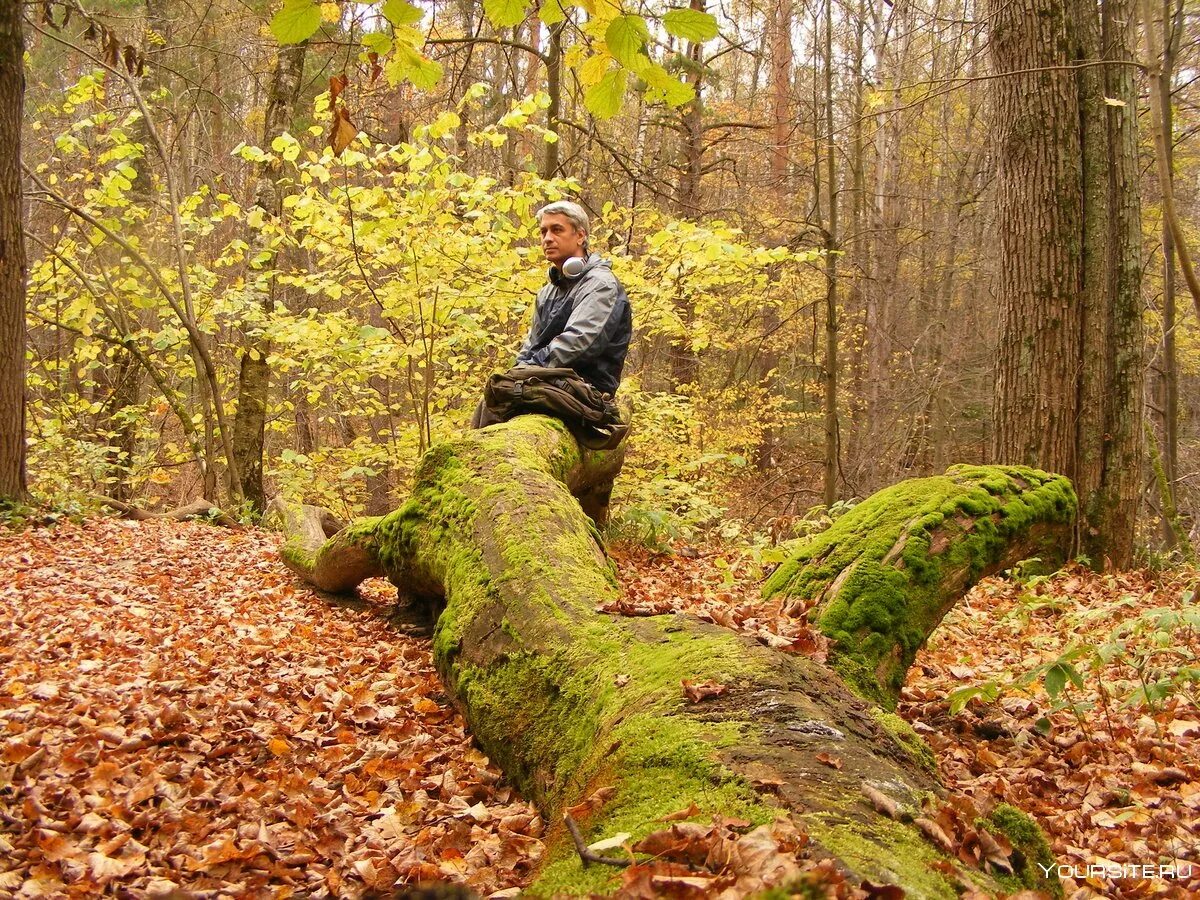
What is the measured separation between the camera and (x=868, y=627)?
3277mm

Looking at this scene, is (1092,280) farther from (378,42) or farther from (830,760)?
(378,42)

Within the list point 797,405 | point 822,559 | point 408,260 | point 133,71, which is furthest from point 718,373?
point 822,559

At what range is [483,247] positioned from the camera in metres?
8.28

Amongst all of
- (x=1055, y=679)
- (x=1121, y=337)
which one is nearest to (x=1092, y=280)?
(x=1121, y=337)

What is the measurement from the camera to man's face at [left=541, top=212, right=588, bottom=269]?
625 cm

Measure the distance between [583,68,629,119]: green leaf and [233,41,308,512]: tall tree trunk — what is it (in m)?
9.19

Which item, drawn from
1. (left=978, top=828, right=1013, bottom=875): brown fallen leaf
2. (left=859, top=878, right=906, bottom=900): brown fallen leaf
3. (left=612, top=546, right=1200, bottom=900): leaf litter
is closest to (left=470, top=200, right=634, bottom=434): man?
(left=612, top=546, right=1200, bottom=900): leaf litter

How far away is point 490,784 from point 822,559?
1.83m

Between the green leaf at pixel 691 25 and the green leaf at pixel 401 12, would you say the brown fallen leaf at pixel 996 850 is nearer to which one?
the green leaf at pixel 691 25

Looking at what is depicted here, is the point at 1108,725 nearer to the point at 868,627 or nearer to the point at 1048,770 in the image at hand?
the point at 1048,770

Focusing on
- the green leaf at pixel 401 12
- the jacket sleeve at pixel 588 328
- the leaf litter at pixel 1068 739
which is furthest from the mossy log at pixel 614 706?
Answer: the green leaf at pixel 401 12

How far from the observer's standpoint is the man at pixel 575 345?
5.99m

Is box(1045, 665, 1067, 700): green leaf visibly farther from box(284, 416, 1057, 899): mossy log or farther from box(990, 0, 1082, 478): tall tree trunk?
box(990, 0, 1082, 478): tall tree trunk

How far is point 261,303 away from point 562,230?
5955 mm
